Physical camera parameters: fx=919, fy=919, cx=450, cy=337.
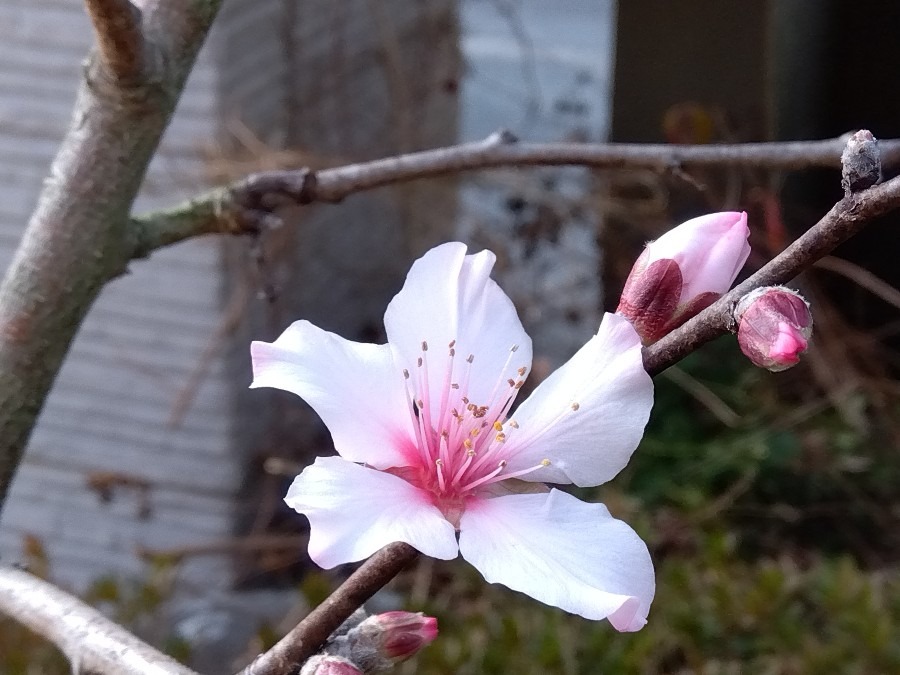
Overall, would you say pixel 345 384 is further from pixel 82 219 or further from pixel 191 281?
pixel 191 281

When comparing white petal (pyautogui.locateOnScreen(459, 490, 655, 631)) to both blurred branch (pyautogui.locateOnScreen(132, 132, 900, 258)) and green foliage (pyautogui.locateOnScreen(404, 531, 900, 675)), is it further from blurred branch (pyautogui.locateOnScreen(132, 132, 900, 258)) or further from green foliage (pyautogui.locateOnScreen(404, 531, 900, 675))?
green foliage (pyautogui.locateOnScreen(404, 531, 900, 675))

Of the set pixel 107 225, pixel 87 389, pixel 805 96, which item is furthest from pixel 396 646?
pixel 805 96

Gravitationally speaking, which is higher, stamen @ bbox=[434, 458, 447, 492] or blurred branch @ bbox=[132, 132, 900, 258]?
blurred branch @ bbox=[132, 132, 900, 258]

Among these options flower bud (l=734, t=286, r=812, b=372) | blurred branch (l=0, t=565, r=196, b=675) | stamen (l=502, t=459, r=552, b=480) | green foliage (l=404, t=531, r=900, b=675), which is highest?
flower bud (l=734, t=286, r=812, b=372)

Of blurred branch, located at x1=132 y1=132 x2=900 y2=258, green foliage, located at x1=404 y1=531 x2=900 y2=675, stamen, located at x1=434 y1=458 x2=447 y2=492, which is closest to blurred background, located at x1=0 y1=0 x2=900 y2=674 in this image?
green foliage, located at x1=404 y1=531 x2=900 y2=675

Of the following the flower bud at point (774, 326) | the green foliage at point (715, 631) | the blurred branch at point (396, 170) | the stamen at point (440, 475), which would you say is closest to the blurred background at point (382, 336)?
the green foliage at point (715, 631)

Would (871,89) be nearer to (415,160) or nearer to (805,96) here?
(805,96)

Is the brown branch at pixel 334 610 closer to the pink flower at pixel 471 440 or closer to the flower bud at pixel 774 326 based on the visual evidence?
the pink flower at pixel 471 440
